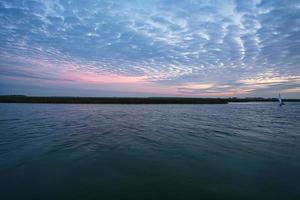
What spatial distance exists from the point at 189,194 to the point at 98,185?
9.69 ft

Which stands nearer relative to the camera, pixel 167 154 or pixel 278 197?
pixel 278 197

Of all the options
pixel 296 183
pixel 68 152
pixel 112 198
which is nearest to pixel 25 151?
pixel 68 152

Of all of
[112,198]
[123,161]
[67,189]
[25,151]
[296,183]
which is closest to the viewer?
[112,198]

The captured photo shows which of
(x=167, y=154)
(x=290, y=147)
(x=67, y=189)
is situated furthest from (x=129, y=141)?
(x=290, y=147)

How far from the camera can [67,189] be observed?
6.10 metres

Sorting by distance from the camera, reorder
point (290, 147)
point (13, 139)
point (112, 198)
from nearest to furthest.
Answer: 1. point (112, 198)
2. point (290, 147)
3. point (13, 139)

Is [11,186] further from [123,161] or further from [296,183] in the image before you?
[296,183]

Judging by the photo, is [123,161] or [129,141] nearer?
[123,161]

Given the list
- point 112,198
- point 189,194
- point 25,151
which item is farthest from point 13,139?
point 189,194

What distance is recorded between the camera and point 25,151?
10031 mm

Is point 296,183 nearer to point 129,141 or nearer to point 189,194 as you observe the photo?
point 189,194

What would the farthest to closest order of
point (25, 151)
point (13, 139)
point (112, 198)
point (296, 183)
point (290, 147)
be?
point (13, 139) < point (290, 147) < point (25, 151) < point (296, 183) < point (112, 198)

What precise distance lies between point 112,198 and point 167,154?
193 inches

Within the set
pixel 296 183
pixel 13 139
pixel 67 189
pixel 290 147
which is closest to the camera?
pixel 67 189
